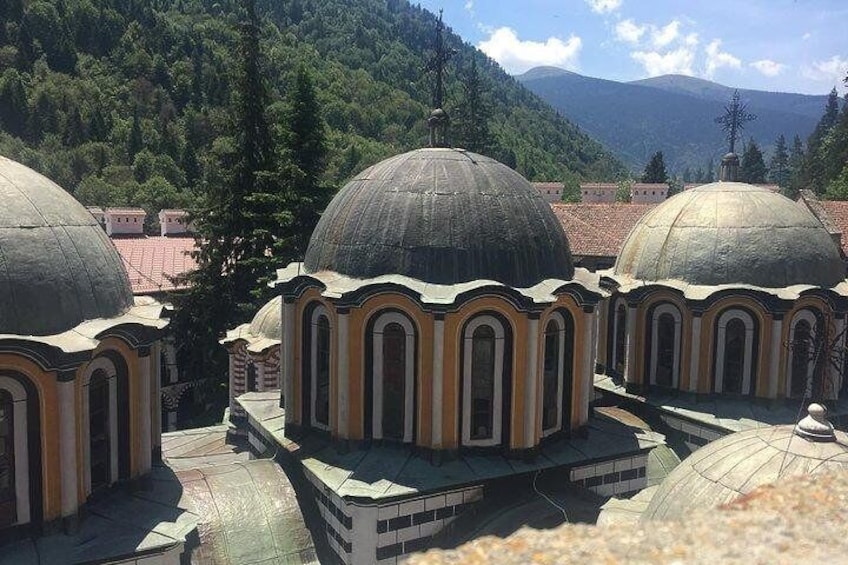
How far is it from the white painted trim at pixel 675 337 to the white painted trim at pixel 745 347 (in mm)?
931

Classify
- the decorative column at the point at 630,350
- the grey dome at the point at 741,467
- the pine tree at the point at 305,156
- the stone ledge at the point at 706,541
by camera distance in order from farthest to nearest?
the pine tree at the point at 305,156, the decorative column at the point at 630,350, the grey dome at the point at 741,467, the stone ledge at the point at 706,541

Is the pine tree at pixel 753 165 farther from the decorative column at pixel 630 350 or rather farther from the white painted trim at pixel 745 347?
the white painted trim at pixel 745 347

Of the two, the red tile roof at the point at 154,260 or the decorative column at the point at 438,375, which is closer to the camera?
the decorative column at the point at 438,375

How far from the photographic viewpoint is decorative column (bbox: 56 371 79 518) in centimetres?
1016

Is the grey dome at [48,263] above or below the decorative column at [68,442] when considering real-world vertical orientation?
above

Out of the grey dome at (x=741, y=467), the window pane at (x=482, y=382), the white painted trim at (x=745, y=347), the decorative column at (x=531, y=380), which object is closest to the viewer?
the grey dome at (x=741, y=467)

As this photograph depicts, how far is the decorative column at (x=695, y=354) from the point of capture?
16.6 meters

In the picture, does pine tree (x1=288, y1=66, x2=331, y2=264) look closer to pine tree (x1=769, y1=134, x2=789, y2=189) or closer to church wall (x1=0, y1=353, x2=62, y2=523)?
church wall (x1=0, y1=353, x2=62, y2=523)

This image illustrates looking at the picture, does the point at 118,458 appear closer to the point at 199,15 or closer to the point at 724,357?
the point at 724,357

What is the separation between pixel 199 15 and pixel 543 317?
168954mm

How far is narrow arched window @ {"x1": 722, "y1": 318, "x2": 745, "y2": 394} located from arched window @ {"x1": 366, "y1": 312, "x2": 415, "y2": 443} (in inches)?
330

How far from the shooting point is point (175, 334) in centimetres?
3167

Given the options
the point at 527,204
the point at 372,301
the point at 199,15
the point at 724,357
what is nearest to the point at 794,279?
the point at 724,357

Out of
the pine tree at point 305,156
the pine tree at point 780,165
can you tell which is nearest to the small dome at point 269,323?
the pine tree at point 305,156
